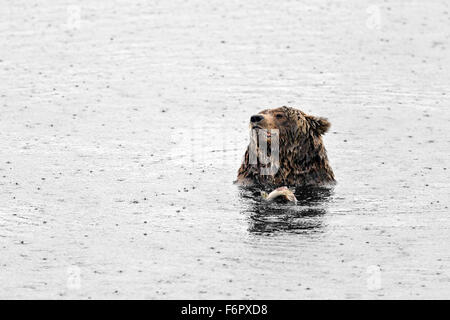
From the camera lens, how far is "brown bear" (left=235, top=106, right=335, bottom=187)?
17.0 metres

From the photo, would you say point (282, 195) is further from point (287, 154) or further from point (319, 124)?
point (319, 124)

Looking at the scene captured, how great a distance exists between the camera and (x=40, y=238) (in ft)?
48.1

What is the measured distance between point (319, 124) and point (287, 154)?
2.08 ft

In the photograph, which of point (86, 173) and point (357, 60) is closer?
point (86, 173)

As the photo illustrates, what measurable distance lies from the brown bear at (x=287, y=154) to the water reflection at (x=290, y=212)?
0.27m

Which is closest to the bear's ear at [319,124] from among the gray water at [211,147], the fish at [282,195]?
the gray water at [211,147]

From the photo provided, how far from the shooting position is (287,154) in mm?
17094

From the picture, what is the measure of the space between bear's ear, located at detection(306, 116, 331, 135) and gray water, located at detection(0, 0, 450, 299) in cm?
80

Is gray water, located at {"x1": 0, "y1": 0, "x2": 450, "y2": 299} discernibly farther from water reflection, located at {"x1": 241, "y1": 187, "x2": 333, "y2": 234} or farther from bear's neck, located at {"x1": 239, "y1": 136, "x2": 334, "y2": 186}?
bear's neck, located at {"x1": 239, "y1": 136, "x2": 334, "y2": 186}
